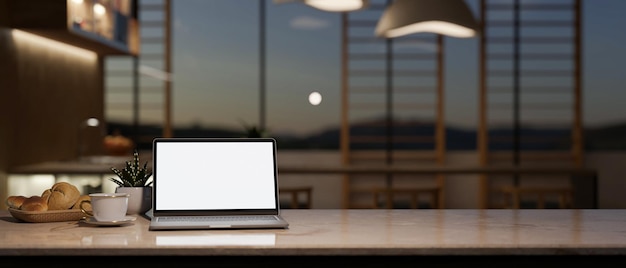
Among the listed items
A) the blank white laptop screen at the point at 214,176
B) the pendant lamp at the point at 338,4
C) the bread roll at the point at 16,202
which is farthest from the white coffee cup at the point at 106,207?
the pendant lamp at the point at 338,4

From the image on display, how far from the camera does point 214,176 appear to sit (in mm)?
2172

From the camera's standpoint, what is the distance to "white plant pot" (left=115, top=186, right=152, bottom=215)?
7.43ft

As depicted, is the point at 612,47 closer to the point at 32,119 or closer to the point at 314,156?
the point at 314,156

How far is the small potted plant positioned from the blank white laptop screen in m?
0.15

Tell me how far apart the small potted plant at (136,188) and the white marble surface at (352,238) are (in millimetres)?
147

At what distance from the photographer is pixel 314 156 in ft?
26.2

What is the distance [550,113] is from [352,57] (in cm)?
220

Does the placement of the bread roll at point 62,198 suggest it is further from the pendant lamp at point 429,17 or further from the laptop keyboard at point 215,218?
the pendant lamp at point 429,17

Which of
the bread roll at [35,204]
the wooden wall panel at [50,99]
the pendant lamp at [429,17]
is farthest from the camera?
the wooden wall panel at [50,99]

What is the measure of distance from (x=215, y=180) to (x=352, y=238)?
520mm

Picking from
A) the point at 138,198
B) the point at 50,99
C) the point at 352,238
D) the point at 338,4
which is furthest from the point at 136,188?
the point at 50,99

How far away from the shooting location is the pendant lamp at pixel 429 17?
13.5 ft

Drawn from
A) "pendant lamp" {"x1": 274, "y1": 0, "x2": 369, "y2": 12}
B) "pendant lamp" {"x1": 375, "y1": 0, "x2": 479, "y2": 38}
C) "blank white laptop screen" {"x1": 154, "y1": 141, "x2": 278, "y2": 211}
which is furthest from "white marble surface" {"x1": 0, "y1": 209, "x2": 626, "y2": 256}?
"pendant lamp" {"x1": 274, "y1": 0, "x2": 369, "y2": 12}

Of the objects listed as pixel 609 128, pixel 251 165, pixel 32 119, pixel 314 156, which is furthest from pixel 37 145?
pixel 609 128
